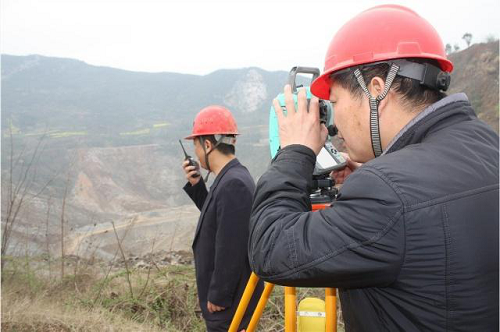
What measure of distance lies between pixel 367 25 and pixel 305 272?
653 millimetres

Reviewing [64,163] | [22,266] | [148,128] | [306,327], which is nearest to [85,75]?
[148,128]

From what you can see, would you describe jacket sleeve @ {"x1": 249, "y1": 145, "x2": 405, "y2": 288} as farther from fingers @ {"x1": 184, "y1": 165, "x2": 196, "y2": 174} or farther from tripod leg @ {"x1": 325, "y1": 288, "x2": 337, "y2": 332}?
fingers @ {"x1": 184, "y1": 165, "x2": 196, "y2": 174}

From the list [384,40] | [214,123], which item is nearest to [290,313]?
[384,40]

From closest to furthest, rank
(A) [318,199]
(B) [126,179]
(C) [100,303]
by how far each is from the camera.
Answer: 1. (A) [318,199]
2. (C) [100,303]
3. (B) [126,179]

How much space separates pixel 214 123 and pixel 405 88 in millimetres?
1900

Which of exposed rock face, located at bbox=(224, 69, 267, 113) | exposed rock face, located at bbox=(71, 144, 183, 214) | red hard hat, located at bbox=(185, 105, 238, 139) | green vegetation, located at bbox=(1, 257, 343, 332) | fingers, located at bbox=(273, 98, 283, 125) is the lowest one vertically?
exposed rock face, located at bbox=(71, 144, 183, 214)

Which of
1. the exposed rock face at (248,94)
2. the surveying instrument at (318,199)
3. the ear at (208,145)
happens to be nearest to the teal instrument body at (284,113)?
the surveying instrument at (318,199)

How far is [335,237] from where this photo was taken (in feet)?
2.75

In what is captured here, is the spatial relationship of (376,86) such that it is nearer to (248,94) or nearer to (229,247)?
(229,247)

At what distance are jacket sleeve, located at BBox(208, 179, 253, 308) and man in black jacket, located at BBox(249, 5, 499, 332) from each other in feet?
3.96

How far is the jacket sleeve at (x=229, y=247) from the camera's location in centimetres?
220

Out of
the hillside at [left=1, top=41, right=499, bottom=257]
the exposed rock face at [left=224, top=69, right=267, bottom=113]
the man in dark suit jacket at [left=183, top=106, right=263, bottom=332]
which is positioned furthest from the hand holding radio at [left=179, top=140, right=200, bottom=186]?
the exposed rock face at [left=224, top=69, right=267, bottom=113]

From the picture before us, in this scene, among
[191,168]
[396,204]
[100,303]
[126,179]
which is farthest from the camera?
[126,179]

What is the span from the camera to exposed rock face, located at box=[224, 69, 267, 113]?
1543 inches
